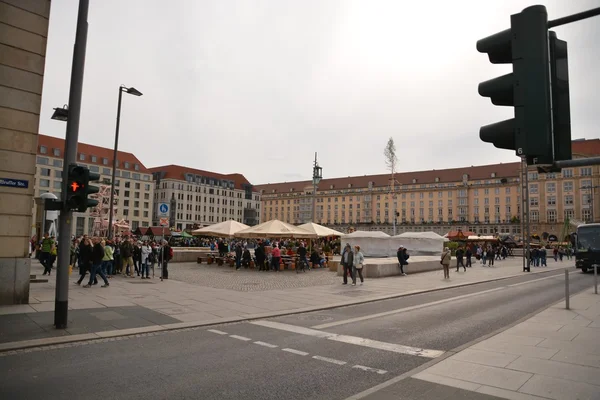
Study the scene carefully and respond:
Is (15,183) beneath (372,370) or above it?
above

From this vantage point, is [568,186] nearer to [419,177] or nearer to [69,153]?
[419,177]

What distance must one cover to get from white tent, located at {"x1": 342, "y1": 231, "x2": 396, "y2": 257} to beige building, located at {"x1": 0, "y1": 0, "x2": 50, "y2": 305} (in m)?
25.8

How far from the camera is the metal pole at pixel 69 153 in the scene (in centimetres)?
885

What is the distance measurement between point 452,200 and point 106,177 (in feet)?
324

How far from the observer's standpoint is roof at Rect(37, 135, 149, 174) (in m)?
98.9

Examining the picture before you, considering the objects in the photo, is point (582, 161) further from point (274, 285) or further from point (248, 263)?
point (248, 263)

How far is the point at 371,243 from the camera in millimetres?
36062

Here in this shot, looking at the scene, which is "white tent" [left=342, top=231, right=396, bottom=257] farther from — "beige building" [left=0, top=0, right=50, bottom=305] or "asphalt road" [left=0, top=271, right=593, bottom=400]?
"beige building" [left=0, top=0, right=50, bottom=305]

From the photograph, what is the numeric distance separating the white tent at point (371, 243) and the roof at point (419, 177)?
8367 cm

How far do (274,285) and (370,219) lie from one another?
128575 millimetres

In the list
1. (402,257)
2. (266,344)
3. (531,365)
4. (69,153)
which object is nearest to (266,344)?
(266,344)

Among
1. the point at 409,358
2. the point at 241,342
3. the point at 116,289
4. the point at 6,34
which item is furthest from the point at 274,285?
the point at 6,34

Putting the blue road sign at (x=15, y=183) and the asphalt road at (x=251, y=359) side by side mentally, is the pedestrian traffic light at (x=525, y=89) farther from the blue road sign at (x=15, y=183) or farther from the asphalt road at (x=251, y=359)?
the blue road sign at (x=15, y=183)

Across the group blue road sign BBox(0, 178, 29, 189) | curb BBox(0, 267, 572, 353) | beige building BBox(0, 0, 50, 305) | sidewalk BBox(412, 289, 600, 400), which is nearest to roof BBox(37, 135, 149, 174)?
beige building BBox(0, 0, 50, 305)
